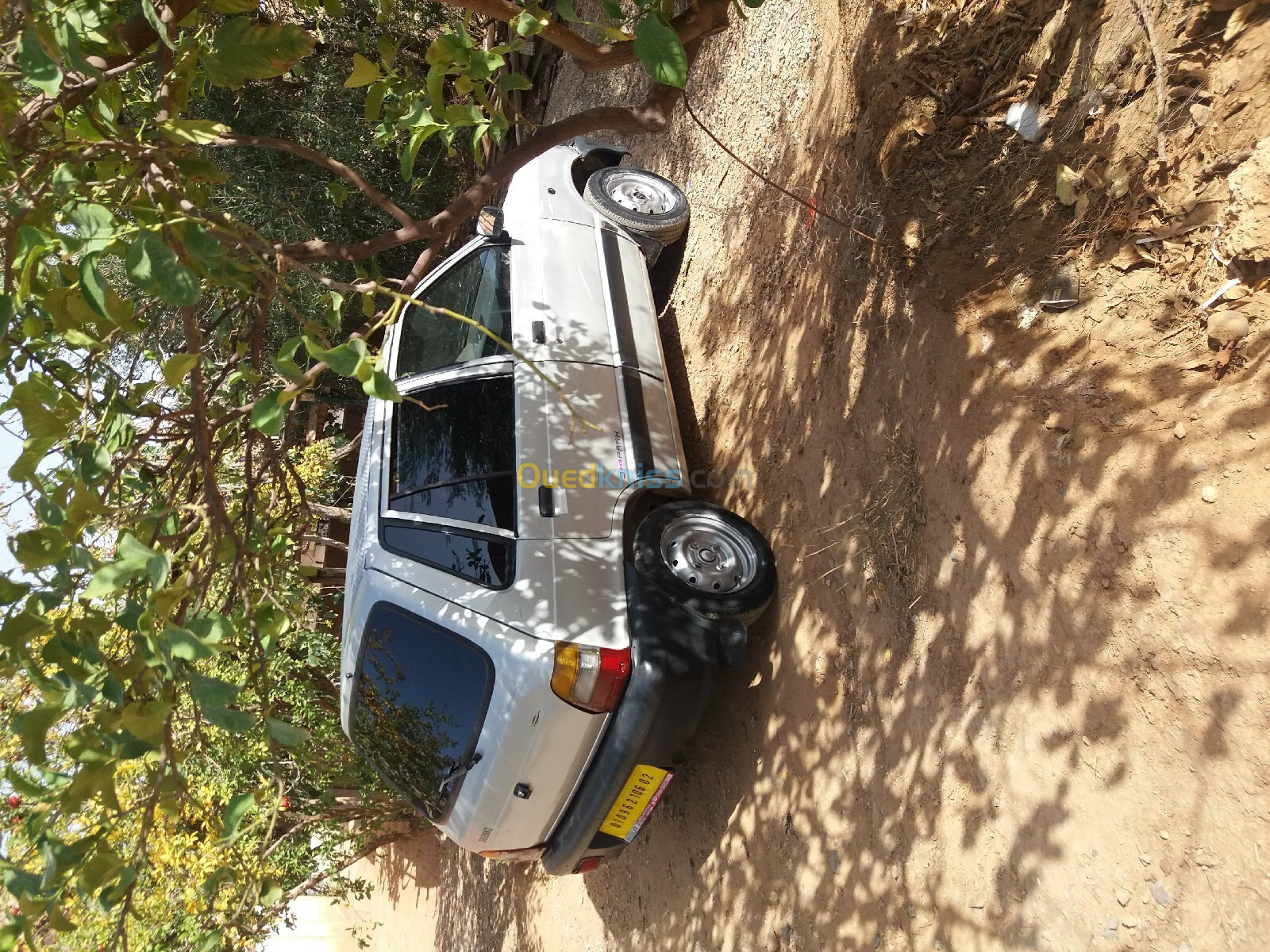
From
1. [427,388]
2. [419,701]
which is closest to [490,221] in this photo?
[427,388]

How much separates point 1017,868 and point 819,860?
1.11 metres

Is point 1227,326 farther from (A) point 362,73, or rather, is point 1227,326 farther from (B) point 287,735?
(B) point 287,735

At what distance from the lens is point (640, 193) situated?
6039mm

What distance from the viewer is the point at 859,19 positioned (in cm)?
468

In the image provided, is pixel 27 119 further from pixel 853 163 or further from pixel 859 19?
pixel 859 19

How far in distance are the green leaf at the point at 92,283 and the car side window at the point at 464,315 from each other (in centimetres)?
289

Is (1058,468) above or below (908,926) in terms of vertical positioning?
above

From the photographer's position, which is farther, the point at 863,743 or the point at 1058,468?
the point at 863,743

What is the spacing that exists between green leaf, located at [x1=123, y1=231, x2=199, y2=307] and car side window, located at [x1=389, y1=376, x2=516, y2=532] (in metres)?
2.48

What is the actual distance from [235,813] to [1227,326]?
3.47m

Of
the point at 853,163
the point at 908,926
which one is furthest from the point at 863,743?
the point at 853,163

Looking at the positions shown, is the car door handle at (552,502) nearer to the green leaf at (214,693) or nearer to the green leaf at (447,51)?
the green leaf at (447,51)

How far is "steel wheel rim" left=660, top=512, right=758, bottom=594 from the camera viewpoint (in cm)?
435

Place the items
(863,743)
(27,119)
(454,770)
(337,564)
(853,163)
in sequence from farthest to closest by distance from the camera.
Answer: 1. (337,564)
2. (853,163)
3. (454,770)
4. (863,743)
5. (27,119)
